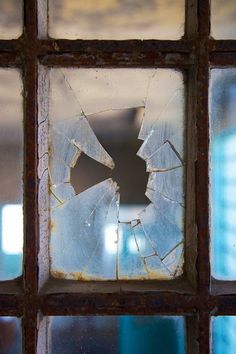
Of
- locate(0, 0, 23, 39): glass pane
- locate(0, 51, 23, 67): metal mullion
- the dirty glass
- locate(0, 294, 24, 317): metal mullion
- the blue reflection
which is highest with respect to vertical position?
locate(0, 0, 23, 39): glass pane

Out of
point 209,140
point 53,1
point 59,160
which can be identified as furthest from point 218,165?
point 53,1

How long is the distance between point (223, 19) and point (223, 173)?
0.26 metres

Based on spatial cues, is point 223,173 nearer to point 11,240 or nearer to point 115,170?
point 115,170

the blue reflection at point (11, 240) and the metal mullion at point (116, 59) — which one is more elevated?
the metal mullion at point (116, 59)

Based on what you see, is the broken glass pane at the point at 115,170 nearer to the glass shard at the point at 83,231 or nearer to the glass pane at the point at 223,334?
the glass shard at the point at 83,231

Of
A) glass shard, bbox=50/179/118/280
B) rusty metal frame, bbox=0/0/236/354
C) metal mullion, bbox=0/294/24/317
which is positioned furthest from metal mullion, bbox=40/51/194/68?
metal mullion, bbox=0/294/24/317

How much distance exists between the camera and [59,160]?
2.69ft

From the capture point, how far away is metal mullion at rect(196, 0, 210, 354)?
2.44 feet

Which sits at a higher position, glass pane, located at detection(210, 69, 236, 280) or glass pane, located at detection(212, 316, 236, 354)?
glass pane, located at detection(210, 69, 236, 280)

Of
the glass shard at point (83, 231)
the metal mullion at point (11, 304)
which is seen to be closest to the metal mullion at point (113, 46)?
the glass shard at point (83, 231)

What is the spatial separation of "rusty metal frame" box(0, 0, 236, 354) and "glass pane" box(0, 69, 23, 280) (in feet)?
0.19

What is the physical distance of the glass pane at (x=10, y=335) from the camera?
0.79 meters

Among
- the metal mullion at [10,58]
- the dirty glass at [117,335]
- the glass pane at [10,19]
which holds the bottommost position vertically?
the dirty glass at [117,335]

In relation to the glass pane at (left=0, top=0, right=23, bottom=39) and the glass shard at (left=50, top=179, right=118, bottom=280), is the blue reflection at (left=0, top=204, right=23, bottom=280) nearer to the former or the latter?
the glass shard at (left=50, top=179, right=118, bottom=280)
